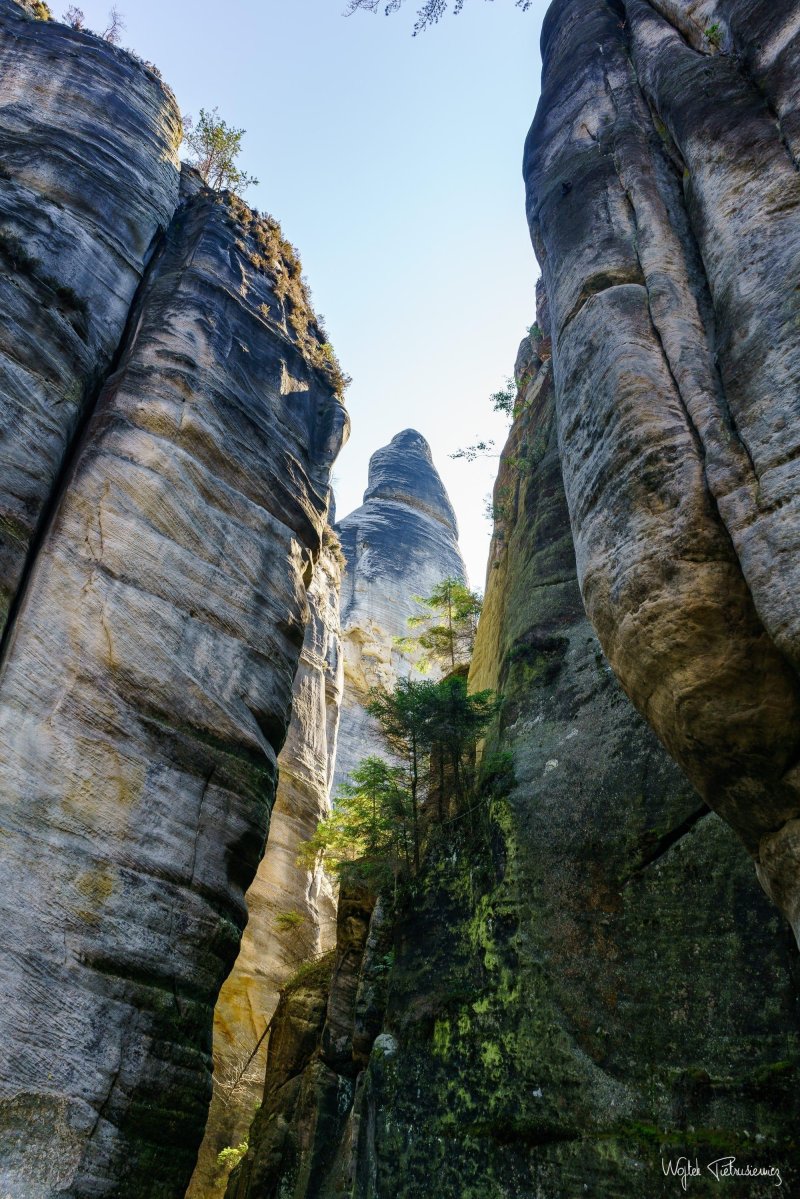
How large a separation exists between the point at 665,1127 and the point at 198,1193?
37.7ft

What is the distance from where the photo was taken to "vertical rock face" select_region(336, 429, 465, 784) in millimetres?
33688

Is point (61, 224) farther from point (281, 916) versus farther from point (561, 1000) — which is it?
point (281, 916)

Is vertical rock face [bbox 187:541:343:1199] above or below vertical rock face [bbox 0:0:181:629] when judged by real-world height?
below

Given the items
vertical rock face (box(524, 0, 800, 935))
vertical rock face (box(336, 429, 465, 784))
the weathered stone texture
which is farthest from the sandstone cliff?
vertical rock face (box(336, 429, 465, 784))

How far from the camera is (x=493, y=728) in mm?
12445

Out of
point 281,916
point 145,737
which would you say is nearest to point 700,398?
point 145,737

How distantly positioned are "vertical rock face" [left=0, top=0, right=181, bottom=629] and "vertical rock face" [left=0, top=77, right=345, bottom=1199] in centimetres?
32

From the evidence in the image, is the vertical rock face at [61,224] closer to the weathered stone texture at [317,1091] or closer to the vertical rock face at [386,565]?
the weathered stone texture at [317,1091]

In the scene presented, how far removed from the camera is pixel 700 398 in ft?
22.7

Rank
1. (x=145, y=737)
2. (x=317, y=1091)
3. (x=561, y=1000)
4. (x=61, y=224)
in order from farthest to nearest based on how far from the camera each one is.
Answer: (x=61, y=224)
(x=317, y=1091)
(x=145, y=737)
(x=561, y=1000)

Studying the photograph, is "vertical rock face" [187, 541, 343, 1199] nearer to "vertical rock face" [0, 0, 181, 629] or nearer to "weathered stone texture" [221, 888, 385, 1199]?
"weathered stone texture" [221, 888, 385, 1199]

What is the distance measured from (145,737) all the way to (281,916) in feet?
31.7

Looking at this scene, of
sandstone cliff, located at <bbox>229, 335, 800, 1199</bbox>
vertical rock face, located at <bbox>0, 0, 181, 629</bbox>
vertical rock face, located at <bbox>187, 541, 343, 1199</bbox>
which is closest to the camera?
sandstone cliff, located at <bbox>229, 335, 800, 1199</bbox>

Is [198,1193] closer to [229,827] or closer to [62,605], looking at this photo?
[229,827]
